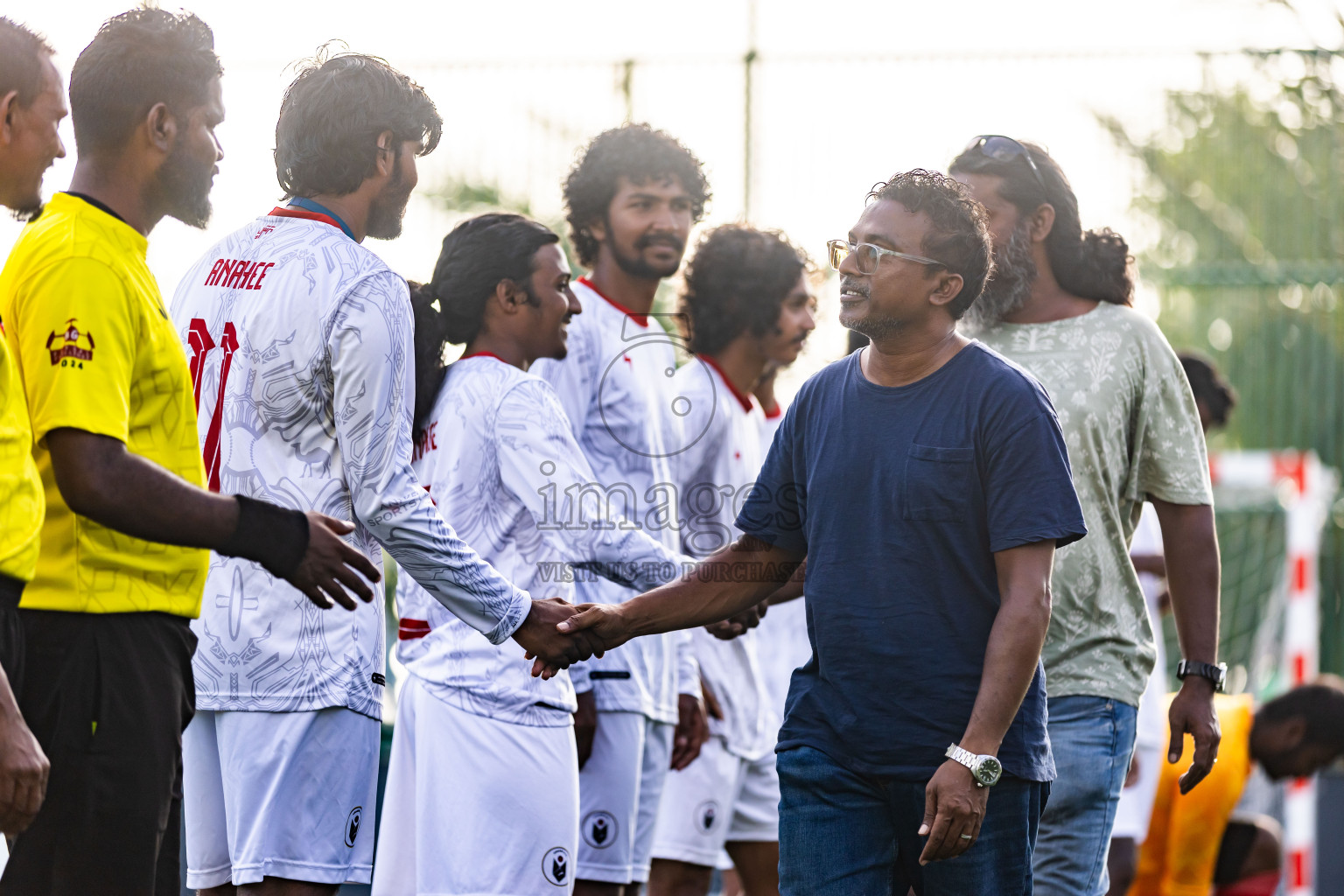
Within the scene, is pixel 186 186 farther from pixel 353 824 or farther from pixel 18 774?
pixel 353 824

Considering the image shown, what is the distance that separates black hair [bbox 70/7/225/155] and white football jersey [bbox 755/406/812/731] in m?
3.29

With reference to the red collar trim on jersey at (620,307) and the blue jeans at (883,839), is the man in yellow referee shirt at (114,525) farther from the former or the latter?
the red collar trim on jersey at (620,307)

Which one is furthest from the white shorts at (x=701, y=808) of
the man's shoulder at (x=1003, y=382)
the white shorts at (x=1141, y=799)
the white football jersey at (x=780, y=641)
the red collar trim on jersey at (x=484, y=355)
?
the man's shoulder at (x=1003, y=382)

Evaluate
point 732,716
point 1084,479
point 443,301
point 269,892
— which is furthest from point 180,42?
point 732,716

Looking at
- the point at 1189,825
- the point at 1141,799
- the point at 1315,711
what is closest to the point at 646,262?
the point at 1141,799

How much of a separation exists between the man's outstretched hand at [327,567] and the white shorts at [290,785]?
479 mm

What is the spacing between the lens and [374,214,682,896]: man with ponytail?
3.52m

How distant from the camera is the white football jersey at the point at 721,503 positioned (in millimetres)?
4977

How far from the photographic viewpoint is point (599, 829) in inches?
165

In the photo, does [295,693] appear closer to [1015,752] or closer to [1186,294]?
[1015,752]

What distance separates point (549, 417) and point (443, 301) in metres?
0.50

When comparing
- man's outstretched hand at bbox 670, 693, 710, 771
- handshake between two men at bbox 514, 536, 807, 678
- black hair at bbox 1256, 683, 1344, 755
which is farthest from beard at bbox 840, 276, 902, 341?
black hair at bbox 1256, 683, 1344, 755

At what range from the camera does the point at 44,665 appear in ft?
8.73

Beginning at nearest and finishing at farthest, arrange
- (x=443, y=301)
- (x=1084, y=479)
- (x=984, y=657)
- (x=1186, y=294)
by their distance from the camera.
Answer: (x=984, y=657), (x=1084, y=479), (x=443, y=301), (x=1186, y=294)
